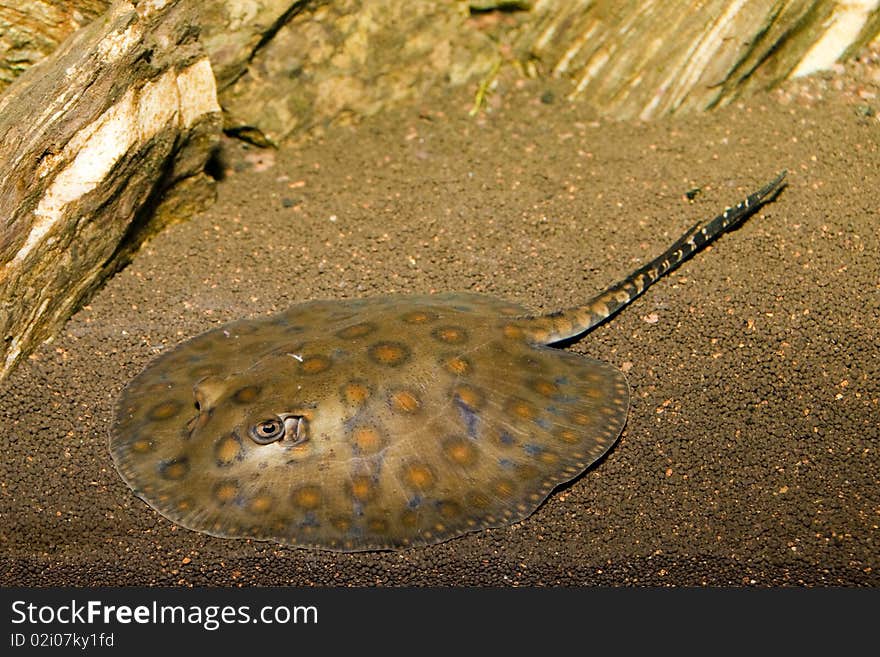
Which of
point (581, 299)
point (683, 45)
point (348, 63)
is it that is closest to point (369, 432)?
point (581, 299)

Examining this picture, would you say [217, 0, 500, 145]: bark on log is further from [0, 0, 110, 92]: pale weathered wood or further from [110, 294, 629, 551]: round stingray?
[110, 294, 629, 551]: round stingray

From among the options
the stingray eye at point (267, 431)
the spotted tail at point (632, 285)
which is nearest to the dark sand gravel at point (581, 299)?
the spotted tail at point (632, 285)

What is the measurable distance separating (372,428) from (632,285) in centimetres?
173

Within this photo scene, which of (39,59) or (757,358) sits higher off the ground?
(39,59)

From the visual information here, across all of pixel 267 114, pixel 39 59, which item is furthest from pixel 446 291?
pixel 39 59

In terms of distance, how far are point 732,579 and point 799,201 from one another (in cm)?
275

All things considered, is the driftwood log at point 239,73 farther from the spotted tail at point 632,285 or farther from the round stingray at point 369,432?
the spotted tail at point 632,285

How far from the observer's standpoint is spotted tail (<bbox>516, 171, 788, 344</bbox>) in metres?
4.31

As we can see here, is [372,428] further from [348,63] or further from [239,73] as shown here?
[348,63]

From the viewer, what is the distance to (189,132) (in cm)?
515

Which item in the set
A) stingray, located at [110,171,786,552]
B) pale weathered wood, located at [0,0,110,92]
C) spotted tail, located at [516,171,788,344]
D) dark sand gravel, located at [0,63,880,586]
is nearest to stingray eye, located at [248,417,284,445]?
stingray, located at [110,171,786,552]

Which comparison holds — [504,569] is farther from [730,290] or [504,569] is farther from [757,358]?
[730,290]

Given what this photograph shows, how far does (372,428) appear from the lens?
11.9 feet

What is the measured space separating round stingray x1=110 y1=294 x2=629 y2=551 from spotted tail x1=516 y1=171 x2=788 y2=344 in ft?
0.39
